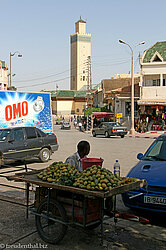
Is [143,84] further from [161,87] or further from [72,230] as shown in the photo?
[72,230]

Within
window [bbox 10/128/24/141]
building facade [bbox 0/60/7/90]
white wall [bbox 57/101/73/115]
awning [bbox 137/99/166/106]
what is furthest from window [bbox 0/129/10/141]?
white wall [bbox 57/101/73/115]

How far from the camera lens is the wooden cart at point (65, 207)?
4.37 m

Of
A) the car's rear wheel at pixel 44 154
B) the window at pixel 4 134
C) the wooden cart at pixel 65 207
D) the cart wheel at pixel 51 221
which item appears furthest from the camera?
the car's rear wheel at pixel 44 154

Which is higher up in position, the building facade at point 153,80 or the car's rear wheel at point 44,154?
the building facade at point 153,80

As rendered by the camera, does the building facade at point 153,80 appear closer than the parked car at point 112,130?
No

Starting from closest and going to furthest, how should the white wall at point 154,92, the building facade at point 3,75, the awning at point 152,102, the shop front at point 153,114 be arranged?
the awning at point 152,102
the shop front at point 153,114
the white wall at point 154,92
the building facade at point 3,75

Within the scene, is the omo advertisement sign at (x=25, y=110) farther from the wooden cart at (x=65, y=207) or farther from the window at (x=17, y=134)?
the wooden cart at (x=65, y=207)

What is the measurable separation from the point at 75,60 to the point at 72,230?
143 meters

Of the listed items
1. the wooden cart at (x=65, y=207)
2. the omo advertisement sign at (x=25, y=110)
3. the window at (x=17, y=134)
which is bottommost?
the wooden cart at (x=65, y=207)

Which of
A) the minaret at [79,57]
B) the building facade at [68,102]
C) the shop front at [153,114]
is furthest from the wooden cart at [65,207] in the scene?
the minaret at [79,57]

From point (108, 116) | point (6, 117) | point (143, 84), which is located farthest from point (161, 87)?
point (6, 117)

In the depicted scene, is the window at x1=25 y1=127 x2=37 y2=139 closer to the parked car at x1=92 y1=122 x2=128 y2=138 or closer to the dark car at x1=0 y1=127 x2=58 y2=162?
the dark car at x1=0 y1=127 x2=58 y2=162

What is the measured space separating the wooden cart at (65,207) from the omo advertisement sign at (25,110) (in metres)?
11.2

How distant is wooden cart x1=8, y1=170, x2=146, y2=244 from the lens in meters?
4.37
